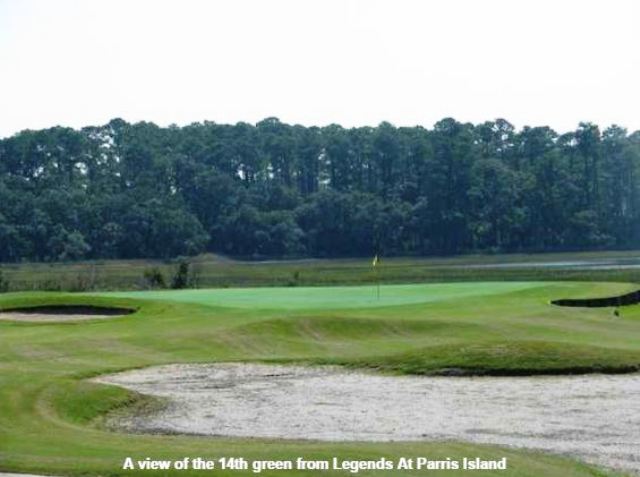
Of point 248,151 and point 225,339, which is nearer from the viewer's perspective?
point 225,339

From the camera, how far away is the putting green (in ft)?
149

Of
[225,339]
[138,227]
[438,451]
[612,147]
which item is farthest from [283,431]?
[612,147]

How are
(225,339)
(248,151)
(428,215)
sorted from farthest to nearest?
(248,151), (428,215), (225,339)

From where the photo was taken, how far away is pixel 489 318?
132ft

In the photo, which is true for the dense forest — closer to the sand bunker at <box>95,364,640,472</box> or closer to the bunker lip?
the bunker lip

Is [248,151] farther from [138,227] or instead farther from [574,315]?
[574,315]

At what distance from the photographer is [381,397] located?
24.2 metres

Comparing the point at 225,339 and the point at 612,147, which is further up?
the point at 612,147

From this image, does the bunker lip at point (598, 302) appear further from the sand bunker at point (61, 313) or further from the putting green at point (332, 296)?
the sand bunker at point (61, 313)

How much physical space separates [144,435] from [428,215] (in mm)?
135864

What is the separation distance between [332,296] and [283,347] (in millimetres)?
16898

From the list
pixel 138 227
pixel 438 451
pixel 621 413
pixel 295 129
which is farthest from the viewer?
pixel 295 129

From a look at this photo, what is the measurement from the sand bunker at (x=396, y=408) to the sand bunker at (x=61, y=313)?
13.6 metres

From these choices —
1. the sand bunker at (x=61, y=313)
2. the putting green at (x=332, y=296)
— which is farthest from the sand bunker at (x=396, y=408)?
the putting green at (x=332, y=296)
